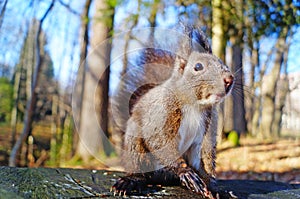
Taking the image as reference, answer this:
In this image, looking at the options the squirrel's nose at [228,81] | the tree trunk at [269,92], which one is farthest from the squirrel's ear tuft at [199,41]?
the tree trunk at [269,92]

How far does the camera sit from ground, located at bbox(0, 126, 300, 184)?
3.59 m

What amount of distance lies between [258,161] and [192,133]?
3.04m

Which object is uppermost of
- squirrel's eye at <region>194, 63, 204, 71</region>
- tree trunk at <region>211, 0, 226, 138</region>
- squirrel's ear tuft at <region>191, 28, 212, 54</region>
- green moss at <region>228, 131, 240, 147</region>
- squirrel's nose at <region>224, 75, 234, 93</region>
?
tree trunk at <region>211, 0, 226, 138</region>

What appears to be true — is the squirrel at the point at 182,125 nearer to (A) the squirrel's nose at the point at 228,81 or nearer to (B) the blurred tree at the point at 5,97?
(A) the squirrel's nose at the point at 228,81

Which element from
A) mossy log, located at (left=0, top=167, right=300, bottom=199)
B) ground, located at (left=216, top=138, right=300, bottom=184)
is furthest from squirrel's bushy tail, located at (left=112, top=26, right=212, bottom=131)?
ground, located at (left=216, top=138, right=300, bottom=184)

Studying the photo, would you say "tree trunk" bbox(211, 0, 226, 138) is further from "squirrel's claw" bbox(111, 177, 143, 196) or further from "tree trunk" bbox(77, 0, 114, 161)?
"squirrel's claw" bbox(111, 177, 143, 196)

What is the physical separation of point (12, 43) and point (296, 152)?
19.2 feet

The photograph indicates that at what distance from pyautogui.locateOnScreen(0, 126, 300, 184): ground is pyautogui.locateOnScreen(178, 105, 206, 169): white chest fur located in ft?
6.68

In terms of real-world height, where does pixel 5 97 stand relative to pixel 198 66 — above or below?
above

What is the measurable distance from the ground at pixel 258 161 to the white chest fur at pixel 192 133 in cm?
204

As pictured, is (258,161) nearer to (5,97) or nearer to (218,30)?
(218,30)

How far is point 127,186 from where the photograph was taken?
136 centimetres

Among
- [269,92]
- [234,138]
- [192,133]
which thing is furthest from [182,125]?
[269,92]

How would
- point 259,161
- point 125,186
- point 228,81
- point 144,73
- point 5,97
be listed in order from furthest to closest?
point 5,97
point 259,161
point 144,73
point 125,186
point 228,81
